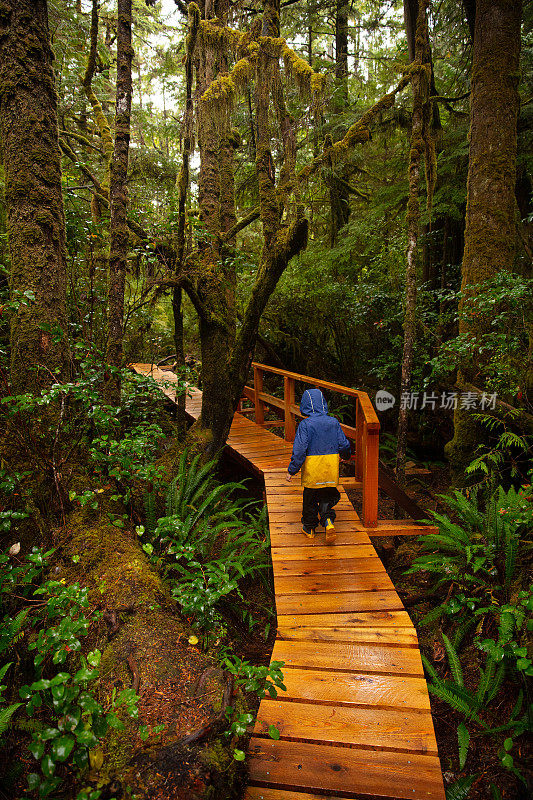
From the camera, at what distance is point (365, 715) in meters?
2.57

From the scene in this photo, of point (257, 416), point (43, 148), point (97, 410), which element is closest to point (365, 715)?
point (97, 410)

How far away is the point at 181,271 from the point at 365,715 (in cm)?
506

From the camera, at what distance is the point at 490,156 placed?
5.95 metres

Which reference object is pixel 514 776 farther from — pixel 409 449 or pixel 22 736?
pixel 409 449

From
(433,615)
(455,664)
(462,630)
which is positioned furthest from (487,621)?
(455,664)

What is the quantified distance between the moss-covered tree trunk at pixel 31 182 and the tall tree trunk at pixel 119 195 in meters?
0.84

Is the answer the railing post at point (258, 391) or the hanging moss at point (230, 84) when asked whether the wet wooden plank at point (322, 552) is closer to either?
the railing post at point (258, 391)

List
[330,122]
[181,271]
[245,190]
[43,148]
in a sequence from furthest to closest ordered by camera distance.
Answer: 1. [245,190]
2. [330,122]
3. [181,271]
4. [43,148]

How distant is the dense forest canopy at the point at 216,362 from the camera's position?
8.04 feet

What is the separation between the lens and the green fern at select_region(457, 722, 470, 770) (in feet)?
8.59

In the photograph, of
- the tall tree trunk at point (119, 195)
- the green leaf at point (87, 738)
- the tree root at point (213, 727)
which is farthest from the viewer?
the tall tree trunk at point (119, 195)

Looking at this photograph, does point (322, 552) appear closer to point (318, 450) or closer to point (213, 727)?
point (318, 450)

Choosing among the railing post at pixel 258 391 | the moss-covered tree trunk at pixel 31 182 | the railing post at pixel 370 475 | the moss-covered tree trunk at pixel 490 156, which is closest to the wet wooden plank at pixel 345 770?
the railing post at pixel 370 475

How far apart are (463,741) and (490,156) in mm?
6871
